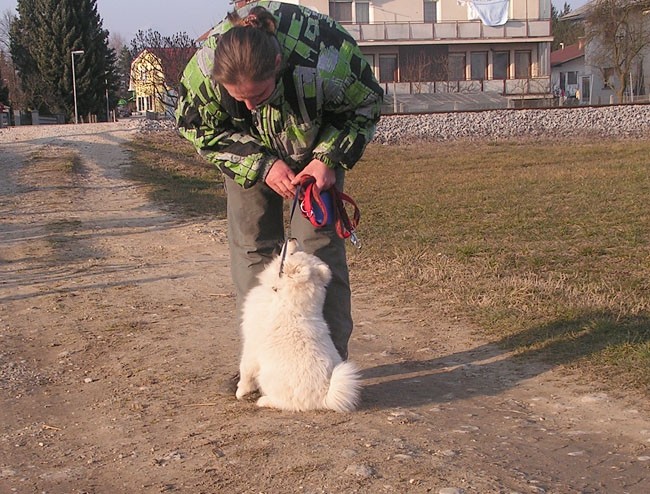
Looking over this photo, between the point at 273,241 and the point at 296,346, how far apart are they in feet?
2.42

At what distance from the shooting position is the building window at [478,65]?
48.6 meters

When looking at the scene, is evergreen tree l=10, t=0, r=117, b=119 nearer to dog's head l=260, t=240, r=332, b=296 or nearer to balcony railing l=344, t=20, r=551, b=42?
balcony railing l=344, t=20, r=551, b=42

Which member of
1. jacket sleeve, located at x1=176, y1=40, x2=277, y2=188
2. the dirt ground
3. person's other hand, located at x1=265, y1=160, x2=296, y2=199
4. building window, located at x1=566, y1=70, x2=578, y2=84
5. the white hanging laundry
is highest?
the white hanging laundry

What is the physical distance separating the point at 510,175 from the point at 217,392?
12.5m

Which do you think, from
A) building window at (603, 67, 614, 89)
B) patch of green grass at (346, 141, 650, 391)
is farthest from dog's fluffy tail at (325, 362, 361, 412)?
building window at (603, 67, 614, 89)

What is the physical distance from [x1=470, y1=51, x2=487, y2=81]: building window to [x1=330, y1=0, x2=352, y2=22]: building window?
7.84m

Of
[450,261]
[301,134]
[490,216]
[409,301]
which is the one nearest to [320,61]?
[301,134]

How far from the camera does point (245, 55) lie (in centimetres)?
329

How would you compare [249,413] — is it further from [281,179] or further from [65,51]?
[65,51]

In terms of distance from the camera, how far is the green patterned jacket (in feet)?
12.0

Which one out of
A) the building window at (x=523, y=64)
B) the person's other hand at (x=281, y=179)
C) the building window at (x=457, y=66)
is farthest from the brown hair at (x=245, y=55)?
the building window at (x=523, y=64)

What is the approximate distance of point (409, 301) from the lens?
590 cm

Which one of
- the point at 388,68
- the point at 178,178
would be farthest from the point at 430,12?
the point at 178,178

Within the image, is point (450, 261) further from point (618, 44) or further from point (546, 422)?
point (618, 44)
